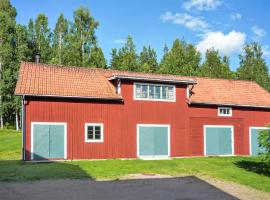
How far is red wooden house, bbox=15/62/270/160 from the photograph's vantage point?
23547mm

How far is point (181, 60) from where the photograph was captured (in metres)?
52.5

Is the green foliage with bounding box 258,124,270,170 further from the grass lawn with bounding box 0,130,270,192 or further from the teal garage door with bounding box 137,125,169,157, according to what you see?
the teal garage door with bounding box 137,125,169,157

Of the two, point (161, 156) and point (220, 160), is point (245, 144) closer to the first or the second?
point (220, 160)

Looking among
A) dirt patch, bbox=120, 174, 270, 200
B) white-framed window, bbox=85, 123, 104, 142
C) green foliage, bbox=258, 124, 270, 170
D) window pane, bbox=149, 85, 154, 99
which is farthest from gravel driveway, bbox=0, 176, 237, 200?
window pane, bbox=149, 85, 154, 99

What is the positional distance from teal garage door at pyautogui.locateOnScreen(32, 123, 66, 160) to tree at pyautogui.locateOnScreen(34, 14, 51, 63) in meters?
36.0

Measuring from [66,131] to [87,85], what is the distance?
3606 millimetres

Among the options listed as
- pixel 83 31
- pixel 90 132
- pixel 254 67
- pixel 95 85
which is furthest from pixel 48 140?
pixel 254 67

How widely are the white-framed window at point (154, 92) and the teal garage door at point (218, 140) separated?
3.86 meters

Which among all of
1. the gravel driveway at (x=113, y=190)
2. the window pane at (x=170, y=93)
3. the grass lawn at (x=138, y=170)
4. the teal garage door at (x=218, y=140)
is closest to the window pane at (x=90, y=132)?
the grass lawn at (x=138, y=170)

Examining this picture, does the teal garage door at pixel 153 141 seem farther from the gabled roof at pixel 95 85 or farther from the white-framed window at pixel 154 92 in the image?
the gabled roof at pixel 95 85

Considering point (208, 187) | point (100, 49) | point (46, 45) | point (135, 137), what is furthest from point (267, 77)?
point (208, 187)

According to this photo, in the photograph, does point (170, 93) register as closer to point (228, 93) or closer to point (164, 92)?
point (164, 92)

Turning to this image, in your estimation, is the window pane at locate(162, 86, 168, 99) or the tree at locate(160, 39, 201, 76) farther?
the tree at locate(160, 39, 201, 76)

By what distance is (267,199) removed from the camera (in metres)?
13.7
